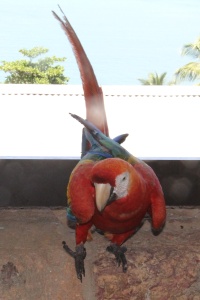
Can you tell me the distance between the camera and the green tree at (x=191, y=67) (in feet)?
59.6

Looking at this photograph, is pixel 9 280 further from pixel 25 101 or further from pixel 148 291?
pixel 25 101

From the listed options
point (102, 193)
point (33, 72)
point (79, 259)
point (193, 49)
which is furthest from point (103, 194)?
point (193, 49)

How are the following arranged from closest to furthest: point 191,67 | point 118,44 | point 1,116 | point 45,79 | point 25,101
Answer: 1. point 25,101
2. point 1,116
3. point 45,79
4. point 191,67
5. point 118,44

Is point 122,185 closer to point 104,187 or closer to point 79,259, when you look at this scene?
point 104,187

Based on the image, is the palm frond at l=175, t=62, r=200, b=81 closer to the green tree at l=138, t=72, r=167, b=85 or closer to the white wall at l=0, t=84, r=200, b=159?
the green tree at l=138, t=72, r=167, b=85

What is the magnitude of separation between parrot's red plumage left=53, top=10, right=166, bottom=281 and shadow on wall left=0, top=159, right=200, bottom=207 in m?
0.12

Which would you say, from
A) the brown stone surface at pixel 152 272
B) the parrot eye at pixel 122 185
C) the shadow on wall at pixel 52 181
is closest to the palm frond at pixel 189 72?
the shadow on wall at pixel 52 181

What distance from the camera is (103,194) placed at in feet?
2.66

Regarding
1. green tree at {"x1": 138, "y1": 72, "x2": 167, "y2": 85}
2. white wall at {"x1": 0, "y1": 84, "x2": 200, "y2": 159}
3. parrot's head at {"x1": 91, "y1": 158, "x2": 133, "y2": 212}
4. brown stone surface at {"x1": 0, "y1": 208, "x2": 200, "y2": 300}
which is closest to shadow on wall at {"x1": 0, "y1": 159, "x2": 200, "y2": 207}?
brown stone surface at {"x1": 0, "y1": 208, "x2": 200, "y2": 300}

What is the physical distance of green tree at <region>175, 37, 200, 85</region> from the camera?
1817 centimetres

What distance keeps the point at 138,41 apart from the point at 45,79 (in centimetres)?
1410

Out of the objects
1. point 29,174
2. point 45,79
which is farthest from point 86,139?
point 45,79

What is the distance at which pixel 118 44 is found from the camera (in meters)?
26.3

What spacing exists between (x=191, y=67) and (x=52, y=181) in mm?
17839
